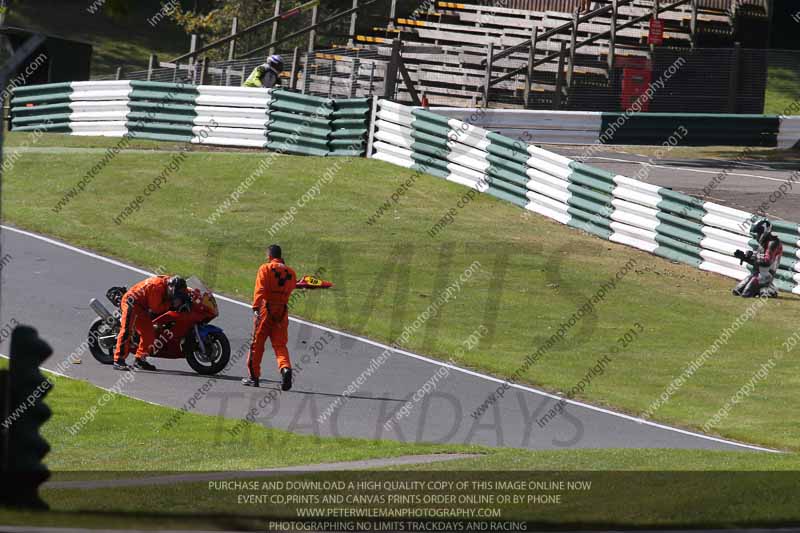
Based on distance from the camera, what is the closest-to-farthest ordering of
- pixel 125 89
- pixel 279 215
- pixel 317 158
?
1. pixel 279 215
2. pixel 317 158
3. pixel 125 89

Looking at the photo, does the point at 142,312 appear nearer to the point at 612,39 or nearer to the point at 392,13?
the point at 612,39

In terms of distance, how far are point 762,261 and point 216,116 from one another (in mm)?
12685

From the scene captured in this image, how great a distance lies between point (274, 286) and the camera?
14.1 meters

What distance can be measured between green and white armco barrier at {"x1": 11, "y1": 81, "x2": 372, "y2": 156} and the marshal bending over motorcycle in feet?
30.1

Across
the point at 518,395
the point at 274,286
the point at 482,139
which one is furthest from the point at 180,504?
the point at 482,139

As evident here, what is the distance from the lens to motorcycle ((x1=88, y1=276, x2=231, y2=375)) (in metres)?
14.6

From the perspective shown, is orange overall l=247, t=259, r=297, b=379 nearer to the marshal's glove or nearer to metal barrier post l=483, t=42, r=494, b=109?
the marshal's glove

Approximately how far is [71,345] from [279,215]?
289 inches

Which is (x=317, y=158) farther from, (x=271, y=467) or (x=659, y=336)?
(x=271, y=467)

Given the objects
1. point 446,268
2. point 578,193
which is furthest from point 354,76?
point 446,268

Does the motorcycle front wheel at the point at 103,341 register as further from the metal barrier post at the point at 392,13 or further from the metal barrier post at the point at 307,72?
the metal barrier post at the point at 392,13

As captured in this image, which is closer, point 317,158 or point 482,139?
point 482,139

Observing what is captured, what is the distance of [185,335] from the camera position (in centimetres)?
1470

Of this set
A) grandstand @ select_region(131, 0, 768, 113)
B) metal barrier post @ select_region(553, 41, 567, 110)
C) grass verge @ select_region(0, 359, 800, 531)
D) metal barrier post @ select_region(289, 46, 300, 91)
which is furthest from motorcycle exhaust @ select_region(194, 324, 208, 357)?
metal barrier post @ select_region(553, 41, 567, 110)
